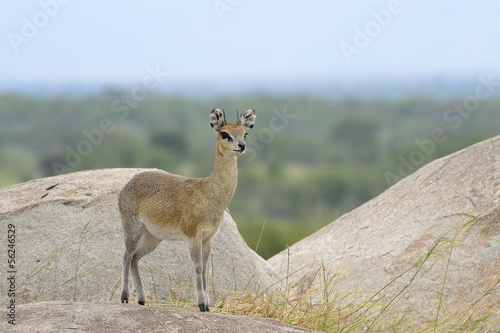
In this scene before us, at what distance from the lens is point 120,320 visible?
6426 mm

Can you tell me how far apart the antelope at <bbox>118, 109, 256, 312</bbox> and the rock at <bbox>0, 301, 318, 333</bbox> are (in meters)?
0.34

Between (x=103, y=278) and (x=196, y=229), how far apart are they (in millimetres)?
2645

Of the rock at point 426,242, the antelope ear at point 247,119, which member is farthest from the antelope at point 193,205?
the rock at point 426,242

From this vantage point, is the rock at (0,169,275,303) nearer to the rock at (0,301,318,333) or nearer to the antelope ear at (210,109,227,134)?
the rock at (0,301,318,333)

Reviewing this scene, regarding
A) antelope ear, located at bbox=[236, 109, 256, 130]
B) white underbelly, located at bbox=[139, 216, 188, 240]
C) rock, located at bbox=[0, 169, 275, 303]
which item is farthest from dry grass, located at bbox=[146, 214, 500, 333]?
antelope ear, located at bbox=[236, 109, 256, 130]

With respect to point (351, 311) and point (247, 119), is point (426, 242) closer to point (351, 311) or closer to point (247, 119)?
point (351, 311)

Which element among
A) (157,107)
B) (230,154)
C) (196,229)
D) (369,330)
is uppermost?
(157,107)

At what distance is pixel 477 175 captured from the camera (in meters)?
10.6

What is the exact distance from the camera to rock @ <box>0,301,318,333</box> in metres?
6.32

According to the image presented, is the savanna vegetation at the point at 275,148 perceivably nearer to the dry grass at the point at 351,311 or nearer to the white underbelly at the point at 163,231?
the dry grass at the point at 351,311

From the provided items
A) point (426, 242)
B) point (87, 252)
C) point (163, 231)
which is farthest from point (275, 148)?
point (163, 231)

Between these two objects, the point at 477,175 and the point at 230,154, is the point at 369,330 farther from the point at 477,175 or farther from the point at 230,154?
the point at 477,175

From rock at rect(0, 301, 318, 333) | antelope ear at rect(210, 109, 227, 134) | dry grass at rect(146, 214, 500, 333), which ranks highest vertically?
antelope ear at rect(210, 109, 227, 134)

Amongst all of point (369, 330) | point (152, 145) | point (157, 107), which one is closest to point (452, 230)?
point (369, 330)
